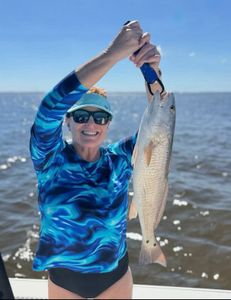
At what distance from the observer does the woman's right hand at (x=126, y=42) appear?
226 centimetres

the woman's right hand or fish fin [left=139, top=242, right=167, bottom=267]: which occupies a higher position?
the woman's right hand

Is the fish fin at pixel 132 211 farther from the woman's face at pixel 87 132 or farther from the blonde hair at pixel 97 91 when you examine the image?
the blonde hair at pixel 97 91

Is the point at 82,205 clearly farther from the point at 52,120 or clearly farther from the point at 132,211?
the point at 52,120

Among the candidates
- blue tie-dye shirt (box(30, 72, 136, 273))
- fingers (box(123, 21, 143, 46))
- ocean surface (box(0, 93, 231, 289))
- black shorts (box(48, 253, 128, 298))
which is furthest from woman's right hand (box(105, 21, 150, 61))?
ocean surface (box(0, 93, 231, 289))

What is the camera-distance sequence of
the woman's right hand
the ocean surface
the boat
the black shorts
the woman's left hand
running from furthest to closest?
the ocean surface < the boat < the black shorts < the woman's left hand < the woman's right hand

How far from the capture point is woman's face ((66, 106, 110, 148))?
9.04 feet

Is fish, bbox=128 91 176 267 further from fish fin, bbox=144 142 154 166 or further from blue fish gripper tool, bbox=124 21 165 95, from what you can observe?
blue fish gripper tool, bbox=124 21 165 95

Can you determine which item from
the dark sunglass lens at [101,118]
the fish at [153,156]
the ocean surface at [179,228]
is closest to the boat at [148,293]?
the fish at [153,156]

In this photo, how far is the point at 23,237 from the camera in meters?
8.09

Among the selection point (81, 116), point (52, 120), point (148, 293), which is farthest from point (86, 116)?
point (148, 293)

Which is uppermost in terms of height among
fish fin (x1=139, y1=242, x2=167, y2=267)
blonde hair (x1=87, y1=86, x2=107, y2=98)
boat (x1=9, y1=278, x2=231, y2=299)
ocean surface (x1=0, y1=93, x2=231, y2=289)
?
blonde hair (x1=87, y1=86, x2=107, y2=98)

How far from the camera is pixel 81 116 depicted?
2.73m

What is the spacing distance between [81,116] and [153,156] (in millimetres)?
567

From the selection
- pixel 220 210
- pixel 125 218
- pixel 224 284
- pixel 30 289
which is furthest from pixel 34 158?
pixel 220 210
